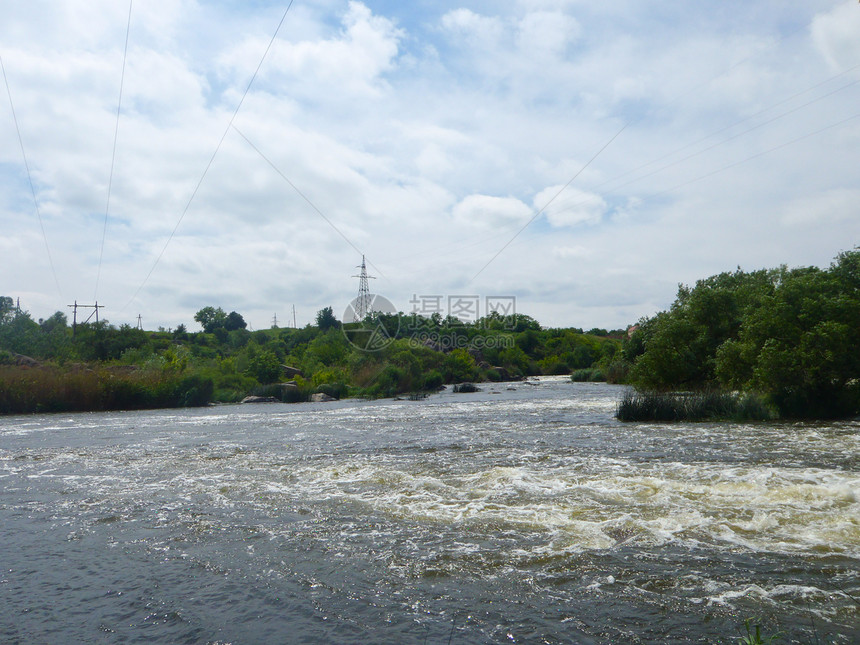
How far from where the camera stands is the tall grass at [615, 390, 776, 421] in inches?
882

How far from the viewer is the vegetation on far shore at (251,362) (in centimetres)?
3672

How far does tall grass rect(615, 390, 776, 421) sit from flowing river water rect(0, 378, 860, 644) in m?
5.61

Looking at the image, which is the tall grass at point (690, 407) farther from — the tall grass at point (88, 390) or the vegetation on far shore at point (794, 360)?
the tall grass at point (88, 390)

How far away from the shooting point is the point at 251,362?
53.0m

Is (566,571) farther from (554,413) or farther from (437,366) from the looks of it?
(437,366)

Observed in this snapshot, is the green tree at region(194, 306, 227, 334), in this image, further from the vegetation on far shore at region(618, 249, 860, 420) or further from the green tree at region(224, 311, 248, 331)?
the vegetation on far shore at region(618, 249, 860, 420)

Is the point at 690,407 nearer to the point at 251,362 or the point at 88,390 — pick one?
the point at 88,390

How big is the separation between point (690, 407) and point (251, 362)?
3940cm

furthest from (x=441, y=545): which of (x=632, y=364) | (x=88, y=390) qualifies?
(x=632, y=364)

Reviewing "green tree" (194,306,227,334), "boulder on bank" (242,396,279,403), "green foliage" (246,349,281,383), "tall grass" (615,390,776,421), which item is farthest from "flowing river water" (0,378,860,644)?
"green tree" (194,306,227,334)

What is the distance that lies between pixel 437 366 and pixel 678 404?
40.2 m

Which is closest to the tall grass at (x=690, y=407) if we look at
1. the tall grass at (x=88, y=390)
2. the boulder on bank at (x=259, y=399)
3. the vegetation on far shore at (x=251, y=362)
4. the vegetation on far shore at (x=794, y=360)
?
the vegetation on far shore at (x=794, y=360)

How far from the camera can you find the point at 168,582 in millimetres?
6852

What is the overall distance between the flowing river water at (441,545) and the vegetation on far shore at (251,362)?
2208cm
